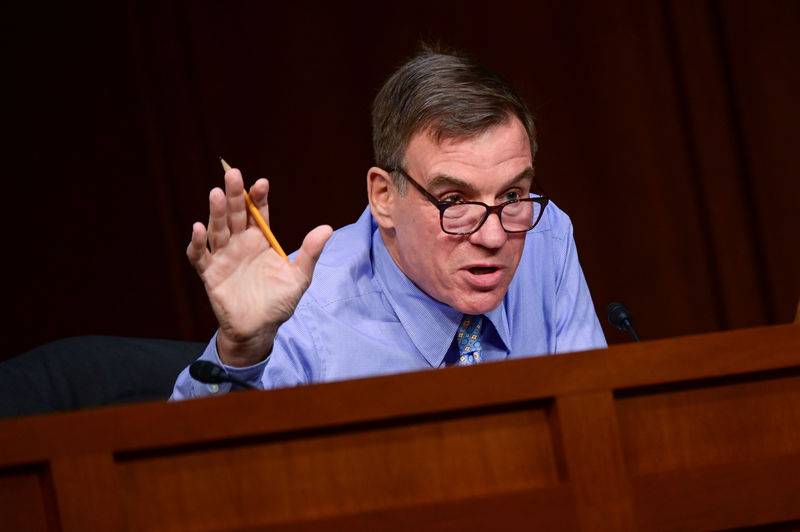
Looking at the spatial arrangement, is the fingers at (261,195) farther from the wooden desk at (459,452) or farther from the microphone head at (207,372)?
the wooden desk at (459,452)

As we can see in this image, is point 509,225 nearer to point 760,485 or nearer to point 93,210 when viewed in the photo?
point 760,485

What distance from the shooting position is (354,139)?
10.1 feet

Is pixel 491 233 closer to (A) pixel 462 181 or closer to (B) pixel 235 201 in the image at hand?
(A) pixel 462 181

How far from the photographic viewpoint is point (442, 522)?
92cm

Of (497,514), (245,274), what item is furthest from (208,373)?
(497,514)

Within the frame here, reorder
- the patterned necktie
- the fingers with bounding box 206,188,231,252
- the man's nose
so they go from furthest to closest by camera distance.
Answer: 1. the patterned necktie
2. the man's nose
3. the fingers with bounding box 206,188,231,252

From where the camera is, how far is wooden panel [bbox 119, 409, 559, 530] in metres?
0.90

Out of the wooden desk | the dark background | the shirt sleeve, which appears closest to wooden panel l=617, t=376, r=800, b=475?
the wooden desk

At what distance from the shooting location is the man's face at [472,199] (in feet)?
4.97

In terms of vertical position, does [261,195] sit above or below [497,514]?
above

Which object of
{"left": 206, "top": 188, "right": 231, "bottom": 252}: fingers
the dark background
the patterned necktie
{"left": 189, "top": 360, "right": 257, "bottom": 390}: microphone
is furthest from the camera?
the dark background

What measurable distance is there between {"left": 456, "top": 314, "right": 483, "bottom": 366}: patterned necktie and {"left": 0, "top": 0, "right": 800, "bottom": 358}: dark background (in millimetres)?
1506

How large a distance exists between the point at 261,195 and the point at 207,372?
0.93 ft

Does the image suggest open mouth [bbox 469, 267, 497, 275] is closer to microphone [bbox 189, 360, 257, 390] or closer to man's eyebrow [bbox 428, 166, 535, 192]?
man's eyebrow [bbox 428, 166, 535, 192]
